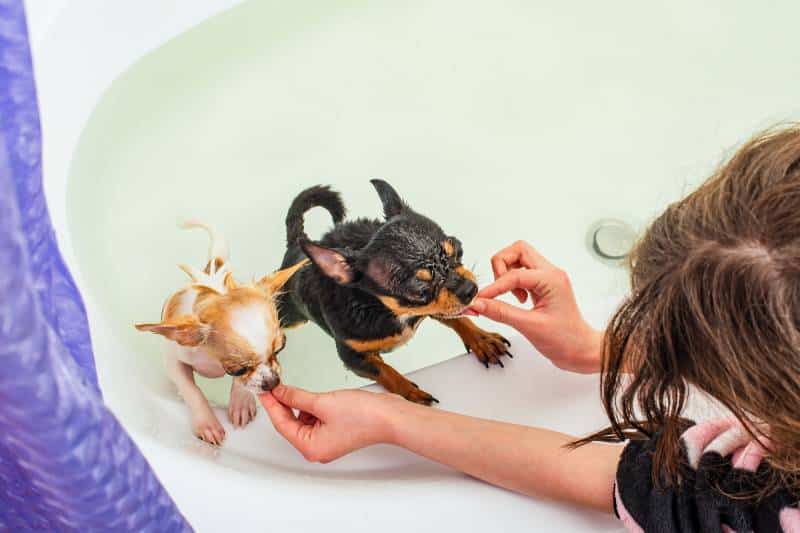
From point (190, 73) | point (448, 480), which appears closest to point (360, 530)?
point (448, 480)

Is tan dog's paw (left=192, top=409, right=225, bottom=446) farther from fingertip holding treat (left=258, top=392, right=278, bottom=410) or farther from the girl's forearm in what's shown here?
the girl's forearm

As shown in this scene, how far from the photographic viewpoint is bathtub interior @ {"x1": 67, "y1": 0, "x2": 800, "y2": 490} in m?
1.76

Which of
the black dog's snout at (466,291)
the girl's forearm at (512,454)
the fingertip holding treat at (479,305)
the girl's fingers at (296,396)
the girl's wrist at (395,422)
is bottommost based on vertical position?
the girl's forearm at (512,454)

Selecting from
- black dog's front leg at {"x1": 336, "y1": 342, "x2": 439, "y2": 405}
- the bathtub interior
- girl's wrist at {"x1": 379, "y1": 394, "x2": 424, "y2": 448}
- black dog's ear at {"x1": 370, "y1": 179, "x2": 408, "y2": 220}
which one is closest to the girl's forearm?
girl's wrist at {"x1": 379, "y1": 394, "x2": 424, "y2": 448}

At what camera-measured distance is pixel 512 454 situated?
3.68 ft

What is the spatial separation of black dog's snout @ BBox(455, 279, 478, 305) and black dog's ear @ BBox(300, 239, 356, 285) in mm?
173

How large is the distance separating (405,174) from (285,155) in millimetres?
315

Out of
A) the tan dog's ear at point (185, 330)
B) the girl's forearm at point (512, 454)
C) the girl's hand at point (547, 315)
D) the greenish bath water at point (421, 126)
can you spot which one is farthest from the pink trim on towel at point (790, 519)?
the greenish bath water at point (421, 126)

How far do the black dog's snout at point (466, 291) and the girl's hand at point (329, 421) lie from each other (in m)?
0.21

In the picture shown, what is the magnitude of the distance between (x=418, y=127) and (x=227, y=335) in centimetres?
106

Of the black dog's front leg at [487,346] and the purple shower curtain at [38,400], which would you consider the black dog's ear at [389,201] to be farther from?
the purple shower curtain at [38,400]

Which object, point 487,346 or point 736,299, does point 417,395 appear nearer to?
point 487,346

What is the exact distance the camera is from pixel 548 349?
1319 millimetres

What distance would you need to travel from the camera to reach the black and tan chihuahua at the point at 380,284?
3.94 feet
